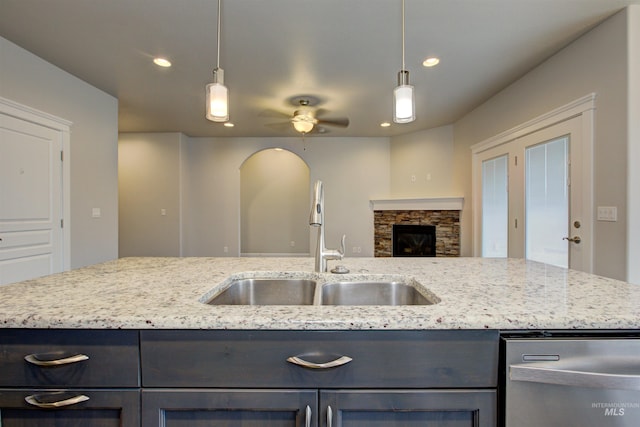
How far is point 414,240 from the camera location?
5.37 meters

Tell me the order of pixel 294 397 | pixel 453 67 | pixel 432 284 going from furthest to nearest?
pixel 453 67 → pixel 432 284 → pixel 294 397

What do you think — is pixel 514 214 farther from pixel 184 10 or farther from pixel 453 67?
pixel 184 10

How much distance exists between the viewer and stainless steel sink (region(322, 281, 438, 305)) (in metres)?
1.29

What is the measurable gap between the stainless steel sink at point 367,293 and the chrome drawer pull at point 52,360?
83 cm

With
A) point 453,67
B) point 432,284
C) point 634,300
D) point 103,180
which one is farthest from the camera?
point 103,180

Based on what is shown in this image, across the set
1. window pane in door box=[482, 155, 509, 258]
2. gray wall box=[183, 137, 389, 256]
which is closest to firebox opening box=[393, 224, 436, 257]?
gray wall box=[183, 137, 389, 256]

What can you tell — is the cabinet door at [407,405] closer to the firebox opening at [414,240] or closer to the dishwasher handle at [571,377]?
the dishwasher handle at [571,377]

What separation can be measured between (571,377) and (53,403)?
1.31m

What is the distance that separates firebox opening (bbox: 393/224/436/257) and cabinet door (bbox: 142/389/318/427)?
15.7 feet

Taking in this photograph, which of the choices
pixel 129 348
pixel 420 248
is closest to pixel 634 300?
pixel 129 348

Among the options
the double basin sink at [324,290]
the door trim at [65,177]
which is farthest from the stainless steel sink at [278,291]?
the door trim at [65,177]

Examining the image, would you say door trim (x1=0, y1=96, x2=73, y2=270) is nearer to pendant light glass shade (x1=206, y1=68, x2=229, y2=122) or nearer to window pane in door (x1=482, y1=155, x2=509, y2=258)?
pendant light glass shade (x1=206, y1=68, x2=229, y2=122)

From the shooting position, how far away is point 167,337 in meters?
0.78

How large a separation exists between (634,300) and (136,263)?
6.75 feet
